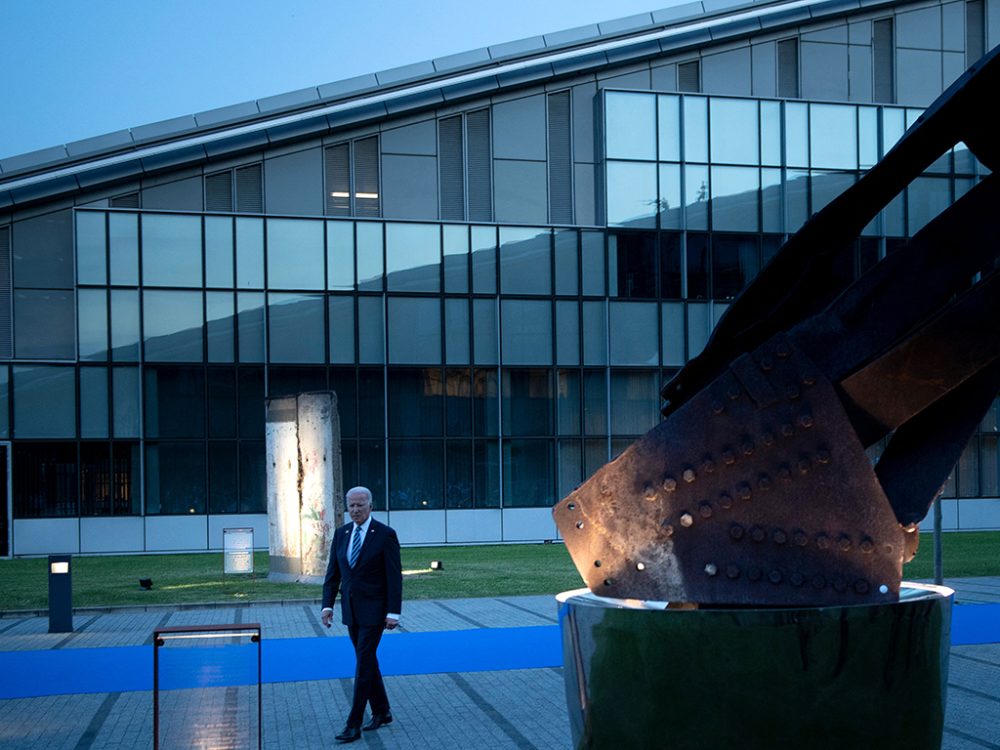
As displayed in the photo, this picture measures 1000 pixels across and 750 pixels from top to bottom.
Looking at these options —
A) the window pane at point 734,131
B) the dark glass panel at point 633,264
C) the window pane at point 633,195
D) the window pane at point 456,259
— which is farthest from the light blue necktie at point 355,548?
the window pane at point 734,131

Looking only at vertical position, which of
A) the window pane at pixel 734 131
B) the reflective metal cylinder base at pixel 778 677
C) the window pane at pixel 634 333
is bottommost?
the reflective metal cylinder base at pixel 778 677

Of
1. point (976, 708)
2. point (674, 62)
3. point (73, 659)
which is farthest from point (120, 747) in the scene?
point (674, 62)

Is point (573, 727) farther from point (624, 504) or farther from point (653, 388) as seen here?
point (653, 388)

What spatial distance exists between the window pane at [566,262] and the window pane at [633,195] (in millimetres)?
1327

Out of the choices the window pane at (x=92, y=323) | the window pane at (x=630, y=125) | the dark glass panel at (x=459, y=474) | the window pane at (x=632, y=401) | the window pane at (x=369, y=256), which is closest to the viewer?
the window pane at (x=92, y=323)

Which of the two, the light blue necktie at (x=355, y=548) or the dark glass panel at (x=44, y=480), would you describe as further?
the dark glass panel at (x=44, y=480)

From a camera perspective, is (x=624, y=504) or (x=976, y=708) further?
(x=976, y=708)

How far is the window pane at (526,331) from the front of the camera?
111 feet

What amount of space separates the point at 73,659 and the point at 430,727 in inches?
220

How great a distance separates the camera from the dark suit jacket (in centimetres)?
927

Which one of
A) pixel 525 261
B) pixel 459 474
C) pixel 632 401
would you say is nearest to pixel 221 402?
pixel 459 474

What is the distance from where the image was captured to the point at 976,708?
379 inches

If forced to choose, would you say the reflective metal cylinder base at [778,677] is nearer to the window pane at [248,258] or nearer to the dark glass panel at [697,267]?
the window pane at [248,258]

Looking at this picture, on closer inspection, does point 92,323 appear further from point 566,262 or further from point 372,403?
point 566,262
